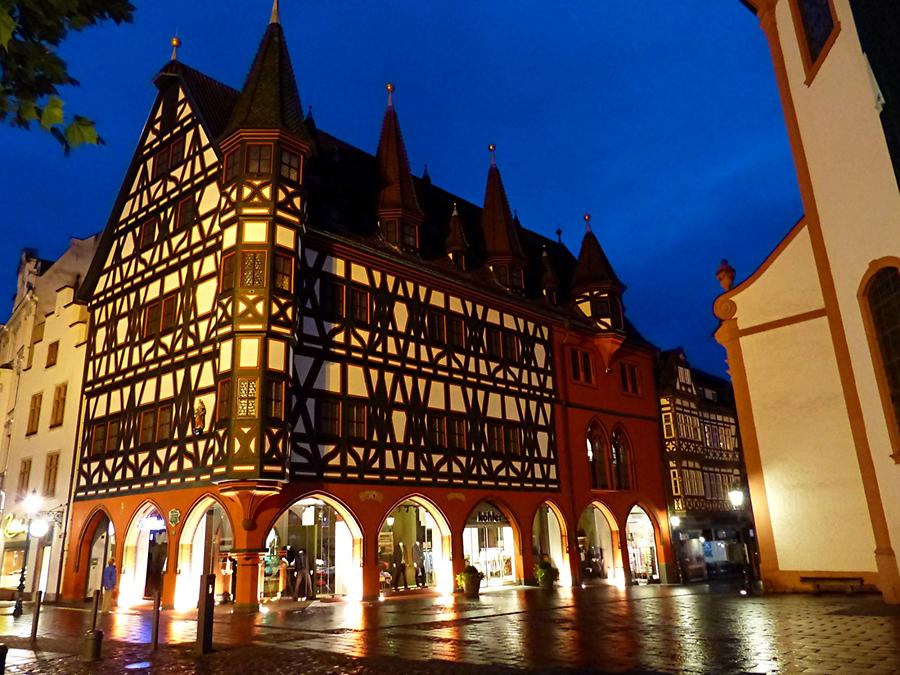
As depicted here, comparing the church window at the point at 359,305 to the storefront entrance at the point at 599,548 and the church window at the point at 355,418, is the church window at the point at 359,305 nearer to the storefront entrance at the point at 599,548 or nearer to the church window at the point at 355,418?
the church window at the point at 355,418

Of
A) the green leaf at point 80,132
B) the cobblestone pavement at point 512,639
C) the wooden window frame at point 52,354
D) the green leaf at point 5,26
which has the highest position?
the wooden window frame at point 52,354

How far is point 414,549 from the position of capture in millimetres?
29703

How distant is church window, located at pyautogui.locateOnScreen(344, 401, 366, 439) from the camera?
24562mm

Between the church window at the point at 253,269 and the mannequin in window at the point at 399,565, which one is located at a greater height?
the church window at the point at 253,269

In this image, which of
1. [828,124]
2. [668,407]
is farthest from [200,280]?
[668,407]

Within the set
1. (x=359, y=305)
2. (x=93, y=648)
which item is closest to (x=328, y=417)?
(x=359, y=305)

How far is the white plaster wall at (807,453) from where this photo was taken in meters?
18.7

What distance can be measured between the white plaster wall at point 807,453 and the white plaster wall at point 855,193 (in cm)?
385

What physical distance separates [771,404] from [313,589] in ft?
53.3

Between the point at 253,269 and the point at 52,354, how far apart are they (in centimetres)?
1633

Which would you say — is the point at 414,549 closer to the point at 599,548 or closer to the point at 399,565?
the point at 399,565

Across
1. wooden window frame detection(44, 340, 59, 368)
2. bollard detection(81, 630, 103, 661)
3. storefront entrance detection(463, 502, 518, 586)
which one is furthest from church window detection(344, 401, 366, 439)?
wooden window frame detection(44, 340, 59, 368)

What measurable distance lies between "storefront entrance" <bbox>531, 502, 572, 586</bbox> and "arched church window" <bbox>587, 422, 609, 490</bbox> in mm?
→ 2746

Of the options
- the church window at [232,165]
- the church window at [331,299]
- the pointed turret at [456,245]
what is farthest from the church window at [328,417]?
the pointed turret at [456,245]
